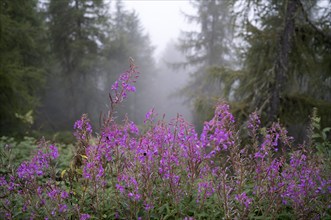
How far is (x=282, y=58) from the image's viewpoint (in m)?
6.06

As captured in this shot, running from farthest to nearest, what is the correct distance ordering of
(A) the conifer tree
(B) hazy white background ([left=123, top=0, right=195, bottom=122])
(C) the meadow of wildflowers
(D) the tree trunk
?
1. (B) hazy white background ([left=123, top=0, right=195, bottom=122])
2. (A) the conifer tree
3. (D) the tree trunk
4. (C) the meadow of wildflowers

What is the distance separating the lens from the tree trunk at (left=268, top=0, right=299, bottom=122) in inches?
233

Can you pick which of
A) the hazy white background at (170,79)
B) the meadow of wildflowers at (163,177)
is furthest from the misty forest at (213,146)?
the hazy white background at (170,79)

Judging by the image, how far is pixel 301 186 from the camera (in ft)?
8.86

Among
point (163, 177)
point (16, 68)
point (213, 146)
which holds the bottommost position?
point (163, 177)

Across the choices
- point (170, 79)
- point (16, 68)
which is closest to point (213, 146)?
point (16, 68)

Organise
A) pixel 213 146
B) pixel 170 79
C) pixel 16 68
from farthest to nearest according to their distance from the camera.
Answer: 1. pixel 170 79
2. pixel 16 68
3. pixel 213 146

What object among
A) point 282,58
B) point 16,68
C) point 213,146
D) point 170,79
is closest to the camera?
point 213,146

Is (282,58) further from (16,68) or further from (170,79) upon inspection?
(170,79)

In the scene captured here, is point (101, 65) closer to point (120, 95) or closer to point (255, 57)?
point (255, 57)

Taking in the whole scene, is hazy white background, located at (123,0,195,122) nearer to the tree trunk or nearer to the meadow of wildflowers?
the tree trunk

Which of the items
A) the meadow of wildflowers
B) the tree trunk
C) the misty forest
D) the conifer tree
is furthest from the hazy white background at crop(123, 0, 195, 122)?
the meadow of wildflowers

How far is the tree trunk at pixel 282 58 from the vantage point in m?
5.91

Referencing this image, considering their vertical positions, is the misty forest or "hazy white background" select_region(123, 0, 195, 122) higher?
"hazy white background" select_region(123, 0, 195, 122)
